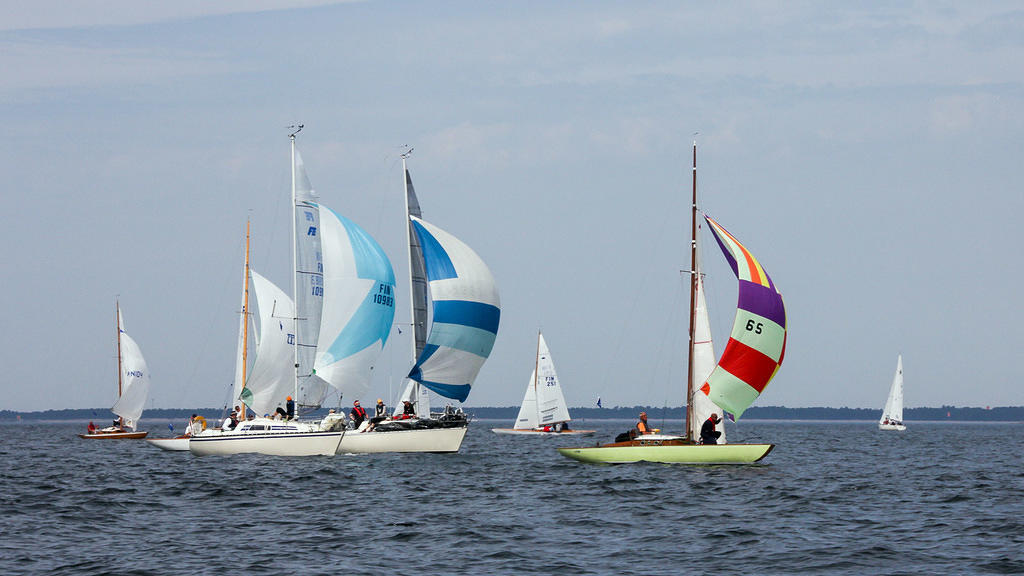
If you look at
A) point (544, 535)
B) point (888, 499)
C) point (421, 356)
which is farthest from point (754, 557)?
point (421, 356)

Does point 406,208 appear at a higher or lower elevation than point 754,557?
higher

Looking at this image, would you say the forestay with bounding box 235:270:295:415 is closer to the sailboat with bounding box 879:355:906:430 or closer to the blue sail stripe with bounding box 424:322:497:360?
the blue sail stripe with bounding box 424:322:497:360

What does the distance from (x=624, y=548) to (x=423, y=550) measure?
3640 mm

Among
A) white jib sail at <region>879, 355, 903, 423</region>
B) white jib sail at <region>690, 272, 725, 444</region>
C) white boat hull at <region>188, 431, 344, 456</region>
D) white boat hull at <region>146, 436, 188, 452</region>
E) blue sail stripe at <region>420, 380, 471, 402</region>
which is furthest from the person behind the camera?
white jib sail at <region>879, 355, 903, 423</region>

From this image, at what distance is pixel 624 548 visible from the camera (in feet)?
69.4

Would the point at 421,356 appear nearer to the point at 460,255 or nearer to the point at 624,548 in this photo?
the point at 460,255

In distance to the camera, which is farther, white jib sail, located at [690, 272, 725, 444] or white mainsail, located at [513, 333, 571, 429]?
white mainsail, located at [513, 333, 571, 429]

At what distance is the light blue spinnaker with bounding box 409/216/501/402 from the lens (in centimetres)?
4478

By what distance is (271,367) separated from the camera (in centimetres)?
5028

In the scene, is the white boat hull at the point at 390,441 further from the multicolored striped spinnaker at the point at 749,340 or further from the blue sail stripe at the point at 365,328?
the multicolored striped spinnaker at the point at 749,340

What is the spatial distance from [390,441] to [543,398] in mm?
40263

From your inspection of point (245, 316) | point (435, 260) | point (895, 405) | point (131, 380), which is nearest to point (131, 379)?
point (131, 380)

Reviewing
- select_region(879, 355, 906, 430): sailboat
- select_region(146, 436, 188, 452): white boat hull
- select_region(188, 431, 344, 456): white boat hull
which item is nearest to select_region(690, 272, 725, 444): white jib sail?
select_region(188, 431, 344, 456): white boat hull

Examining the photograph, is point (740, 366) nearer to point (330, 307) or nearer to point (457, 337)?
point (457, 337)
